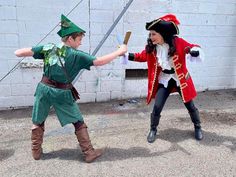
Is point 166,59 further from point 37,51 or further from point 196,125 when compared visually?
point 37,51

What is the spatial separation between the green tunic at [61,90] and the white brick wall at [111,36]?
1516 mm

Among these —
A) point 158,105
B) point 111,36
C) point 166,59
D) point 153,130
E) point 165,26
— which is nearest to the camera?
point 165,26

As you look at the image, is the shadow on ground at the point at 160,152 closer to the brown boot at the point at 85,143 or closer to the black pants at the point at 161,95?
the brown boot at the point at 85,143

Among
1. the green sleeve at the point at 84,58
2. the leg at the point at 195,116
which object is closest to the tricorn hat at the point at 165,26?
the green sleeve at the point at 84,58

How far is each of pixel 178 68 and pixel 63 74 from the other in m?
1.31

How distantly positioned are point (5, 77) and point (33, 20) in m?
0.91

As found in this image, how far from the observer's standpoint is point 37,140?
3.15 meters

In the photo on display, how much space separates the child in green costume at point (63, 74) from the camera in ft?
9.55

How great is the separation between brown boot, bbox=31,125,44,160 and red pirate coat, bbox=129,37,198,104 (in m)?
1.29

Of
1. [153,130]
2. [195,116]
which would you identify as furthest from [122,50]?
[195,116]

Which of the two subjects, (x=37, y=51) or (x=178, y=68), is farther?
(x=178, y=68)

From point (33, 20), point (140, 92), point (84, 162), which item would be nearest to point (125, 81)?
point (140, 92)

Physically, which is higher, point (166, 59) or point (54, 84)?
point (166, 59)

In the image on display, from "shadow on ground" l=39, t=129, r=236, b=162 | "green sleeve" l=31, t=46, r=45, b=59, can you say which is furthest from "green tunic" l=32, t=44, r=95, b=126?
"shadow on ground" l=39, t=129, r=236, b=162
